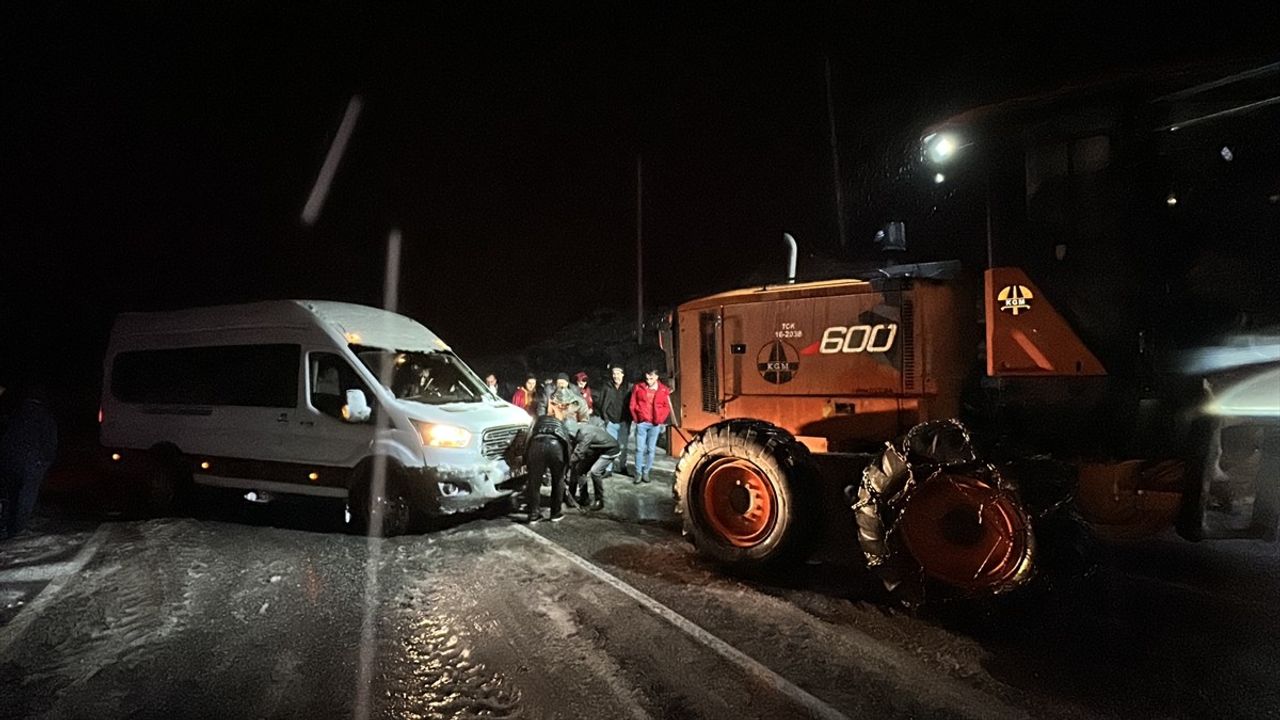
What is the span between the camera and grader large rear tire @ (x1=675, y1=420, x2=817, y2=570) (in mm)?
5625

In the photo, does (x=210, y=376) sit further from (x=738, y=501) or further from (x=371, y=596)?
(x=738, y=501)

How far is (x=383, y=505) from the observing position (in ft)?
24.2

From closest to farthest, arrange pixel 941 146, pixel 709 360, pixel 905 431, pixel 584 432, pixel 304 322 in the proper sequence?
pixel 941 146 → pixel 905 431 → pixel 709 360 → pixel 304 322 → pixel 584 432

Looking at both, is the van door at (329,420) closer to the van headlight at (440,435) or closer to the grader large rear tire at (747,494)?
the van headlight at (440,435)

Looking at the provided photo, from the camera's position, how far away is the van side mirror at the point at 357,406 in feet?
24.1

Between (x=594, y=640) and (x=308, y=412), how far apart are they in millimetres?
4854

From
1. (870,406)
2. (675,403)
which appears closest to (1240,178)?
(870,406)

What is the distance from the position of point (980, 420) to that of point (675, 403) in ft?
9.85

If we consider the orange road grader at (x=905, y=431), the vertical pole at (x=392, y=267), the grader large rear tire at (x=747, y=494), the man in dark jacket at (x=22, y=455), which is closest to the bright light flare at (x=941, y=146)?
the orange road grader at (x=905, y=431)

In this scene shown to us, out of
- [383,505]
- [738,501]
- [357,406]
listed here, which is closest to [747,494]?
[738,501]

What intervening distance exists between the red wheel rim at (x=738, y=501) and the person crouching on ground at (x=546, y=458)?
7.42 feet

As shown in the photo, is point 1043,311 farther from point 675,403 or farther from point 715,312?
point 675,403

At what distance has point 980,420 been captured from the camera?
18.0 feet

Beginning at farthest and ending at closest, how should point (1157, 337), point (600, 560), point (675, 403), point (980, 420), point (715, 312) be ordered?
1. point (675, 403)
2. point (715, 312)
3. point (600, 560)
4. point (980, 420)
5. point (1157, 337)
